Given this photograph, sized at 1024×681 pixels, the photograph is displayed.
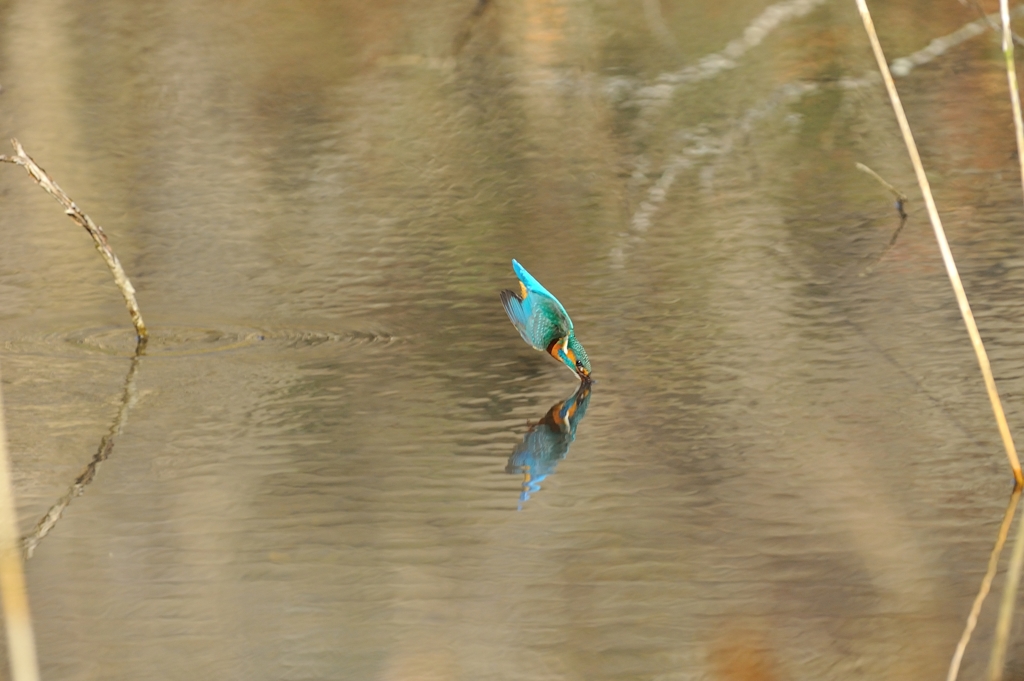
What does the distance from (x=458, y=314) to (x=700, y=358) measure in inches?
40.8

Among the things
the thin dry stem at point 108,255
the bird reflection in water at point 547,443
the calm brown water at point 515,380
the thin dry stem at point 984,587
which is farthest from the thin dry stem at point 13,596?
the thin dry stem at point 984,587

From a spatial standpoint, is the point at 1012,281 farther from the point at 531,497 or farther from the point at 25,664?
the point at 25,664

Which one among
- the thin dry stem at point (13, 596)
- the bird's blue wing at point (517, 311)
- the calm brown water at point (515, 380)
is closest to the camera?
the thin dry stem at point (13, 596)

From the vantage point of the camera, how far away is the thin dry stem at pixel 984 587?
10.1ft

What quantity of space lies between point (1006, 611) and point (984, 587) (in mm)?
125

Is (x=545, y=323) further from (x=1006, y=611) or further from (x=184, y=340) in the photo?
(x=1006, y=611)

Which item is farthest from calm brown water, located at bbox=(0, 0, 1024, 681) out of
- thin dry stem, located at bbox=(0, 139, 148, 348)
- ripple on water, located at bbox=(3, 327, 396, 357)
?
thin dry stem, located at bbox=(0, 139, 148, 348)

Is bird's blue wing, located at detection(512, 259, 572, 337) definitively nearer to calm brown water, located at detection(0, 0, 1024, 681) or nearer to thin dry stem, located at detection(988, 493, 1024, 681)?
calm brown water, located at detection(0, 0, 1024, 681)

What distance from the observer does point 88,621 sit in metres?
3.43

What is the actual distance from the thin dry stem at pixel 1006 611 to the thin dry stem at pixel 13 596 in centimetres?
175

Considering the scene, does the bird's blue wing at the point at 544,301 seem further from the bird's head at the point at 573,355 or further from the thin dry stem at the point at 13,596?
the thin dry stem at the point at 13,596

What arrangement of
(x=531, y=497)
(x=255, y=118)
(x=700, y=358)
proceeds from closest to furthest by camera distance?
(x=531, y=497)
(x=700, y=358)
(x=255, y=118)

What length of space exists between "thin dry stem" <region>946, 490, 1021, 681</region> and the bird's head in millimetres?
1412

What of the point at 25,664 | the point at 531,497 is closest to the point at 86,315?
the point at 531,497
